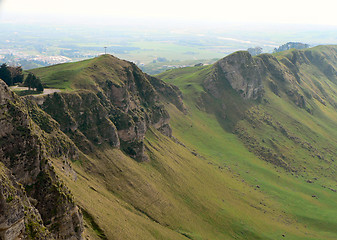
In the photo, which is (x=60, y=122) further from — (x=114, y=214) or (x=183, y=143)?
(x=183, y=143)

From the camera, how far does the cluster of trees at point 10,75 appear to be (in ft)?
333

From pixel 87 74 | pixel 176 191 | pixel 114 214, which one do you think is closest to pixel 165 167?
pixel 176 191

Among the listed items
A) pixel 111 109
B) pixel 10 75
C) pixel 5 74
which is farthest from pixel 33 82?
pixel 111 109

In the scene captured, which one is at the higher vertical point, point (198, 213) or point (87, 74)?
point (87, 74)

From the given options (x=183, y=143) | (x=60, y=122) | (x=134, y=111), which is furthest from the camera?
(x=183, y=143)

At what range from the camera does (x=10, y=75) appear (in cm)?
10331

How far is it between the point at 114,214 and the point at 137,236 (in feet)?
30.7

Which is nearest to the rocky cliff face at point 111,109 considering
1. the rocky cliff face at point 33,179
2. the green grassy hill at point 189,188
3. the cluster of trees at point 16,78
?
the green grassy hill at point 189,188

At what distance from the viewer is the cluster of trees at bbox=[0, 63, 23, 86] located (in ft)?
333

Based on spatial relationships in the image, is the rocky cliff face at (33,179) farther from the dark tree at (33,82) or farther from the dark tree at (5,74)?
the dark tree at (5,74)

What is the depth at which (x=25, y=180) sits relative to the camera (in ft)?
181

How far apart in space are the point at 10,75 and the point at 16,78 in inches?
209

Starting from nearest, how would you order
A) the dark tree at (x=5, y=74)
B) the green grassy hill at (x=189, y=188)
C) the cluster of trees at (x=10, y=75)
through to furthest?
the green grassy hill at (x=189, y=188) < the dark tree at (x=5, y=74) < the cluster of trees at (x=10, y=75)

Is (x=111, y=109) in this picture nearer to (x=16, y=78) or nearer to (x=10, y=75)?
(x=16, y=78)
